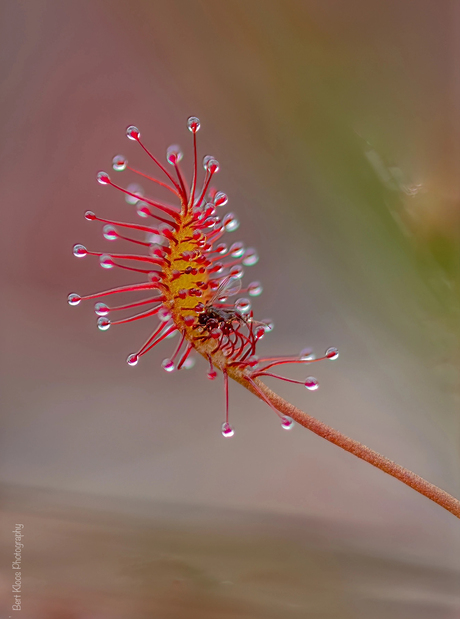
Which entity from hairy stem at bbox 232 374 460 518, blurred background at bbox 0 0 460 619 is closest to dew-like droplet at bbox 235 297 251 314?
hairy stem at bbox 232 374 460 518

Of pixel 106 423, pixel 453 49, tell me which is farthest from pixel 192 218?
pixel 453 49

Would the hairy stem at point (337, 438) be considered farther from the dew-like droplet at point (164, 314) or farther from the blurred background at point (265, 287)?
the blurred background at point (265, 287)

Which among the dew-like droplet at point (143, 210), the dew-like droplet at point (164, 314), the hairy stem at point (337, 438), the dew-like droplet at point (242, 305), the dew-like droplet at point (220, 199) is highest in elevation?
the dew-like droplet at point (220, 199)

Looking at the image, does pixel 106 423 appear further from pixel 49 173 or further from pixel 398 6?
pixel 398 6

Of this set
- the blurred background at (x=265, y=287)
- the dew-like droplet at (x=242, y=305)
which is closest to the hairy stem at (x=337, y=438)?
the dew-like droplet at (x=242, y=305)

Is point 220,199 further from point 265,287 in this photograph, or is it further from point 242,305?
point 265,287

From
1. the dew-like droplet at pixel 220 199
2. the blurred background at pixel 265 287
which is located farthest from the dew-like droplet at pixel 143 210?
the blurred background at pixel 265 287

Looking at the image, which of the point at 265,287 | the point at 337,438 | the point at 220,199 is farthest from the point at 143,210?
the point at 265,287

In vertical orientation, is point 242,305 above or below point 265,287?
below

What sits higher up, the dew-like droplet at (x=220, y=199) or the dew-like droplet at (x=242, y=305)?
the dew-like droplet at (x=220, y=199)

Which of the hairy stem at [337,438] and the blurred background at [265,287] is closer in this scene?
the hairy stem at [337,438]
